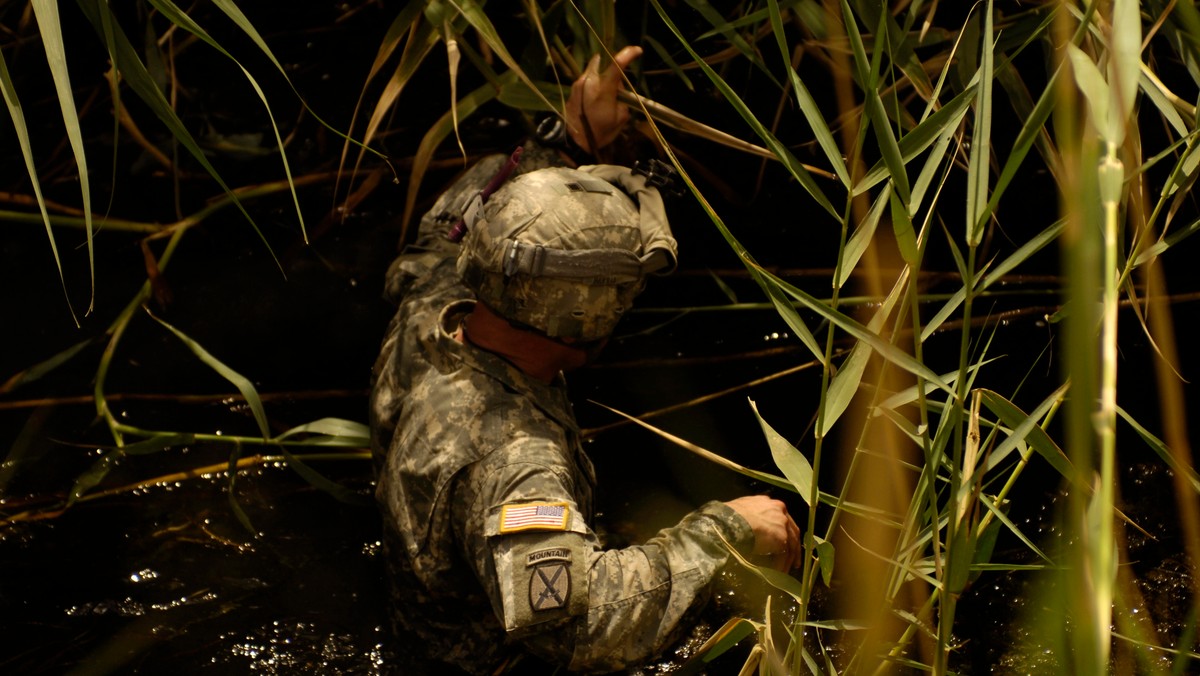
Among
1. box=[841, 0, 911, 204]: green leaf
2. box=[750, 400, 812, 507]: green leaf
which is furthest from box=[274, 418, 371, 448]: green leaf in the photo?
box=[841, 0, 911, 204]: green leaf

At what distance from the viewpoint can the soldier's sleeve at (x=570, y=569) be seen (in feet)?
4.91

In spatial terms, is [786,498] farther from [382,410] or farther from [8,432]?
[8,432]

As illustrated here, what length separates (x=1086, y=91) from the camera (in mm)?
723

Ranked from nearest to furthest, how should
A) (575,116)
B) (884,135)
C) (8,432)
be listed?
(884,135) → (575,116) → (8,432)

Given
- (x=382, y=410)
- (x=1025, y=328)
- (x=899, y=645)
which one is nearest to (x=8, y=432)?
(x=382, y=410)

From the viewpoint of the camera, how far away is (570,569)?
151cm

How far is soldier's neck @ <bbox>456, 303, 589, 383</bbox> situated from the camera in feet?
5.54

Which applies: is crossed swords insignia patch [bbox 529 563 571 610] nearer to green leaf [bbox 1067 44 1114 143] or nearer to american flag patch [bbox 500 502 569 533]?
american flag patch [bbox 500 502 569 533]

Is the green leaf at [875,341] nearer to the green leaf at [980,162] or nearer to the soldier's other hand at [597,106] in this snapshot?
the green leaf at [980,162]

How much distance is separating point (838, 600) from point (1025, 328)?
2.23 feet

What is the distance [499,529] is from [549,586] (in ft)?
0.32

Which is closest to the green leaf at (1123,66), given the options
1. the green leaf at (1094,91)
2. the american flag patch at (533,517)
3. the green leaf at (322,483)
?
the green leaf at (1094,91)

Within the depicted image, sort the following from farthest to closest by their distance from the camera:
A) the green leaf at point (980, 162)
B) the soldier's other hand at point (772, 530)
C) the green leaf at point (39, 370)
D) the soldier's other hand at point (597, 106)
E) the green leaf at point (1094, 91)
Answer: the green leaf at point (39, 370) < the soldier's other hand at point (597, 106) < the soldier's other hand at point (772, 530) < the green leaf at point (980, 162) < the green leaf at point (1094, 91)

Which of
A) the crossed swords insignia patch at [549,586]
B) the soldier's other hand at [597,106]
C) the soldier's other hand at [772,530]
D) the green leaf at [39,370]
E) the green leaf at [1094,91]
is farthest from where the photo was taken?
the green leaf at [39,370]
